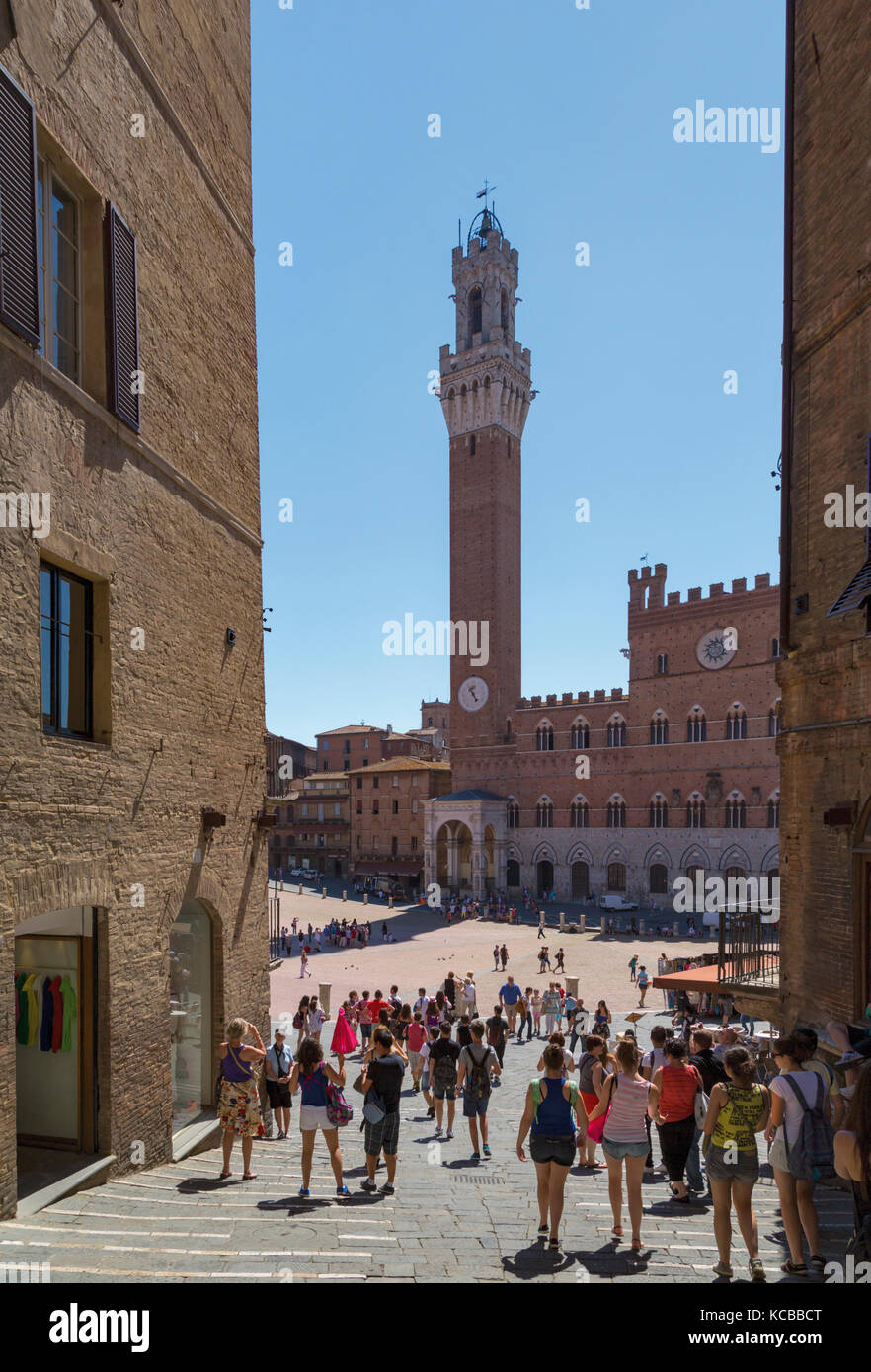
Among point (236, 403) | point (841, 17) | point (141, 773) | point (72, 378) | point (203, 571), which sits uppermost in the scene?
point (841, 17)

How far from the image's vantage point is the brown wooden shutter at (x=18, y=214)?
6367 mm

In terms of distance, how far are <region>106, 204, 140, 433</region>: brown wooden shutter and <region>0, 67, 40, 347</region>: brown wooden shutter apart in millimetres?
1158

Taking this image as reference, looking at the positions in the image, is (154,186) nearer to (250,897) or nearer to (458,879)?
(250,897)

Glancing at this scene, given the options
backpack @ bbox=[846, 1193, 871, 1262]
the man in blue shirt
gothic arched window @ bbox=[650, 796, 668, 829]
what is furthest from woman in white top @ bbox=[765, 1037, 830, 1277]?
gothic arched window @ bbox=[650, 796, 668, 829]

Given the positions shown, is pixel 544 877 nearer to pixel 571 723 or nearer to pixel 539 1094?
pixel 571 723

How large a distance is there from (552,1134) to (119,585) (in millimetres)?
5677

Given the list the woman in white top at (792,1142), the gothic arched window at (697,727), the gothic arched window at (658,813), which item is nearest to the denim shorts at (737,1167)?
the woman in white top at (792,1142)

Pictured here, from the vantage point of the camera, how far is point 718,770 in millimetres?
44219

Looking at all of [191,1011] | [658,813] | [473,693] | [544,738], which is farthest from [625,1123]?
[473,693]

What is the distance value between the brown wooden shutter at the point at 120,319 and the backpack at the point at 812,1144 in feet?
24.4

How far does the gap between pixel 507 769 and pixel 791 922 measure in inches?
1676

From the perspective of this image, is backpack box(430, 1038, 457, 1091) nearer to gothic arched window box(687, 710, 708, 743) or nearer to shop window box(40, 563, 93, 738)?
shop window box(40, 563, 93, 738)
